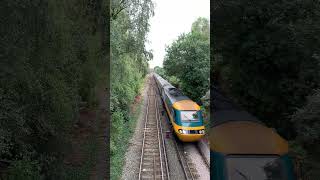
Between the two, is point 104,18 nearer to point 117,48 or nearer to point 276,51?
point 117,48

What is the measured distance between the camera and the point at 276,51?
1404 cm

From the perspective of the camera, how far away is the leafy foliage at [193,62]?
25.6m

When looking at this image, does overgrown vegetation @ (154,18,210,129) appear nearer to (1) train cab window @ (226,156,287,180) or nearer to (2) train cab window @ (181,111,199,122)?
(2) train cab window @ (181,111,199,122)

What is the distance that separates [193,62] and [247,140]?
1749 cm

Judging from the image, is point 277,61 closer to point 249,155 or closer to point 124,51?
point 249,155

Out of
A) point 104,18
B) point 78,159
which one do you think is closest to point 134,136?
point 78,159

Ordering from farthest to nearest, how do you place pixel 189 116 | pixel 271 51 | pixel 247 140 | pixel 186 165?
pixel 189 116
pixel 186 165
pixel 271 51
pixel 247 140

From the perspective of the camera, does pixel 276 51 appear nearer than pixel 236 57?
Yes

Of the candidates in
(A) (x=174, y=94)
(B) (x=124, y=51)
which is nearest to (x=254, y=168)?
(B) (x=124, y=51)

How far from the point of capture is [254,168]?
8164 mm

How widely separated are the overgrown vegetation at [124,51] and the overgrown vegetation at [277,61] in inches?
206

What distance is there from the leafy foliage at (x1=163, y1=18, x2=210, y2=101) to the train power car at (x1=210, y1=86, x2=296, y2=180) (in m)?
15.8

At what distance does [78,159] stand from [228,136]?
780 centimetres

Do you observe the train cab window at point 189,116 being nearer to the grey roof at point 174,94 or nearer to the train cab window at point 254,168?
the grey roof at point 174,94
